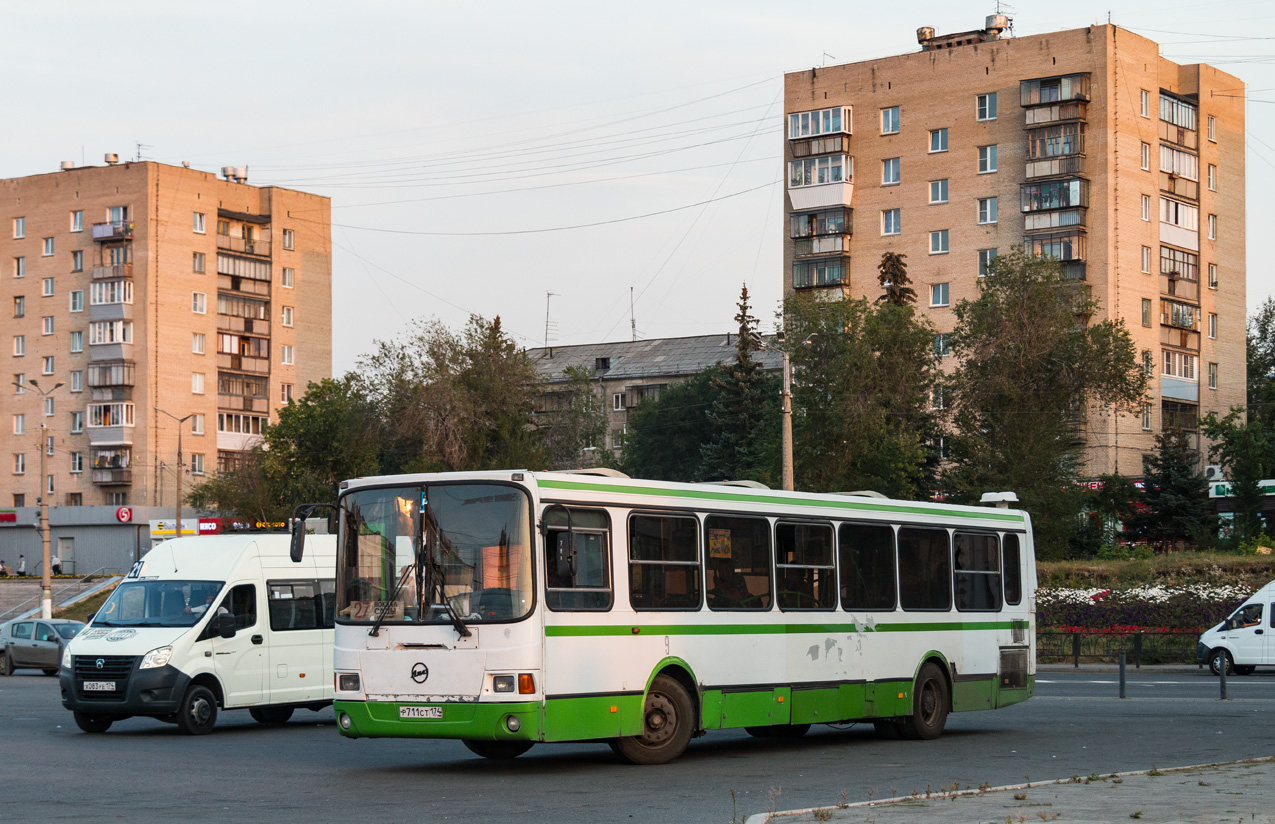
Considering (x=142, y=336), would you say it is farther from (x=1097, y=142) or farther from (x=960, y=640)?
(x=960, y=640)

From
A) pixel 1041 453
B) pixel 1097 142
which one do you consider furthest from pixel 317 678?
pixel 1097 142

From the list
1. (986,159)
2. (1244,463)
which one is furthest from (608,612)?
(986,159)

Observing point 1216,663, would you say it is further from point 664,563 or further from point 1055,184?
point 1055,184

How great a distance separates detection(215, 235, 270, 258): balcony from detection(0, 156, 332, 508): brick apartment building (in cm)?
9

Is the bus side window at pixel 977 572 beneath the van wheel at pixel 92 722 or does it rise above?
above

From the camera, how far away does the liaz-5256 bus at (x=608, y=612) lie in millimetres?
14383

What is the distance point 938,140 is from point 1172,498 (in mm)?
25723

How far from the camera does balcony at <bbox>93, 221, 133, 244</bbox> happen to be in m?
94.4

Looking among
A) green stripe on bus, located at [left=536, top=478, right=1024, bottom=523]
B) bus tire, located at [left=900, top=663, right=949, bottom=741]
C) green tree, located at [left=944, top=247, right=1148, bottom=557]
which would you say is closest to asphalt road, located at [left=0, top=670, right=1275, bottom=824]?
bus tire, located at [left=900, top=663, right=949, bottom=741]

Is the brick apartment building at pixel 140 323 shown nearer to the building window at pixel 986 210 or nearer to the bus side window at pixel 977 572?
the building window at pixel 986 210

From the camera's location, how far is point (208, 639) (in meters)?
20.4

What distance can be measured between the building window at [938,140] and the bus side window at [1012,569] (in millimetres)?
64357

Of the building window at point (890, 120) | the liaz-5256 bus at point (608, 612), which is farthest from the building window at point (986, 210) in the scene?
the liaz-5256 bus at point (608, 612)

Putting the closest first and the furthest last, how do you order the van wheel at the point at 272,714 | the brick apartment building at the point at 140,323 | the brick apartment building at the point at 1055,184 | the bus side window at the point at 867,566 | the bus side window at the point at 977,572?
the bus side window at the point at 867,566
the bus side window at the point at 977,572
the van wheel at the point at 272,714
the brick apartment building at the point at 1055,184
the brick apartment building at the point at 140,323
